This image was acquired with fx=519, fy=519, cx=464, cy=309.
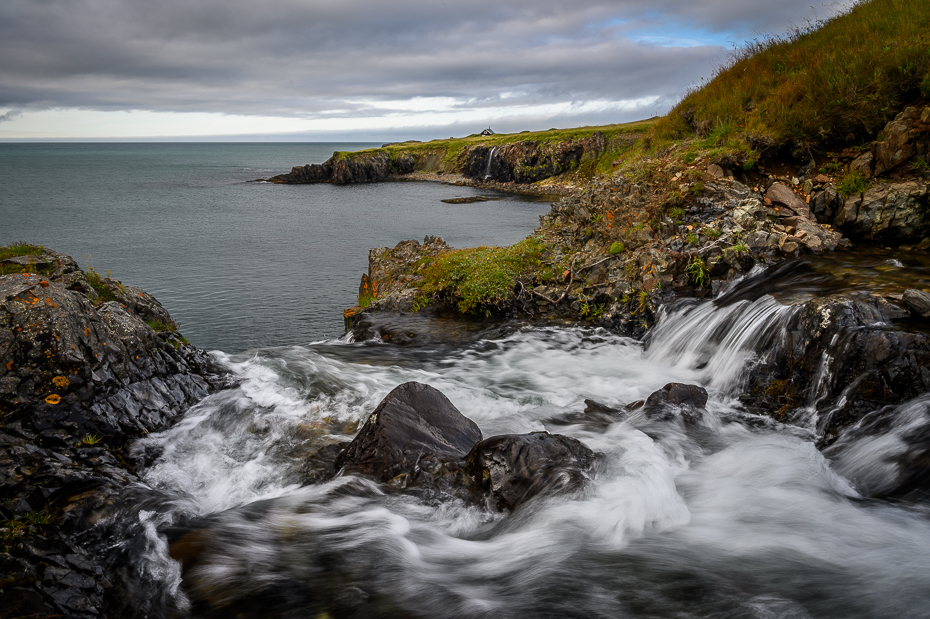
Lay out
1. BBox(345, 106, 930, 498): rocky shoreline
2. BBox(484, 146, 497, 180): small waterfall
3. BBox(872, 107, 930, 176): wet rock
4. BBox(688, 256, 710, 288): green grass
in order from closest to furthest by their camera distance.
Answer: BBox(345, 106, 930, 498): rocky shoreline < BBox(872, 107, 930, 176): wet rock < BBox(688, 256, 710, 288): green grass < BBox(484, 146, 497, 180): small waterfall

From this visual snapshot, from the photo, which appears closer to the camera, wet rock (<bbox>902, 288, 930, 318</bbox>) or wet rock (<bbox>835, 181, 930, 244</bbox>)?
wet rock (<bbox>902, 288, 930, 318</bbox>)

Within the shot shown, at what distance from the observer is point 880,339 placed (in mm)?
7461

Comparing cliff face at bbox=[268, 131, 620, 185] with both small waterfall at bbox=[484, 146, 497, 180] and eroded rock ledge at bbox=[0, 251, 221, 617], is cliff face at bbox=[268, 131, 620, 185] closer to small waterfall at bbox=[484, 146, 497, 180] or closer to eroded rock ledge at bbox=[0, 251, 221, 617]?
small waterfall at bbox=[484, 146, 497, 180]

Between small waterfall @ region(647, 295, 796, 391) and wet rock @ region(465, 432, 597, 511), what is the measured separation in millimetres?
4302

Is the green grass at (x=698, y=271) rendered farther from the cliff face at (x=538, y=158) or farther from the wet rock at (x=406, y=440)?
the cliff face at (x=538, y=158)

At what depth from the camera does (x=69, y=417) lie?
6871 mm

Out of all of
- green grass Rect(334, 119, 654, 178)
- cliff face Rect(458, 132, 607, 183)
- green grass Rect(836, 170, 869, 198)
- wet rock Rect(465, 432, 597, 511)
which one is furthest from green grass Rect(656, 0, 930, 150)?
cliff face Rect(458, 132, 607, 183)

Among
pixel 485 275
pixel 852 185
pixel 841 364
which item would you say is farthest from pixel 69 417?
pixel 852 185

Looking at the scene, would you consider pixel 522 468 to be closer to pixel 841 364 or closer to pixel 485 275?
pixel 841 364

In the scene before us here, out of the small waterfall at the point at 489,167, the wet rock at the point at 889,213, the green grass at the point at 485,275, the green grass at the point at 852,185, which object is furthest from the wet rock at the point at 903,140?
the small waterfall at the point at 489,167

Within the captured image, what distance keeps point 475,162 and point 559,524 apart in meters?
92.4

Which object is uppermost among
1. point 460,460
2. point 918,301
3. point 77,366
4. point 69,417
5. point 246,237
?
point 246,237

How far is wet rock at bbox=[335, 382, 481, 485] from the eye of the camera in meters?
6.90

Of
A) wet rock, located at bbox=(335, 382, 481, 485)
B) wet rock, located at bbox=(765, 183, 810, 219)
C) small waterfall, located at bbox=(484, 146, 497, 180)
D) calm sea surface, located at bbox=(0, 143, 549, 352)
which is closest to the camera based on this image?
wet rock, located at bbox=(335, 382, 481, 485)
